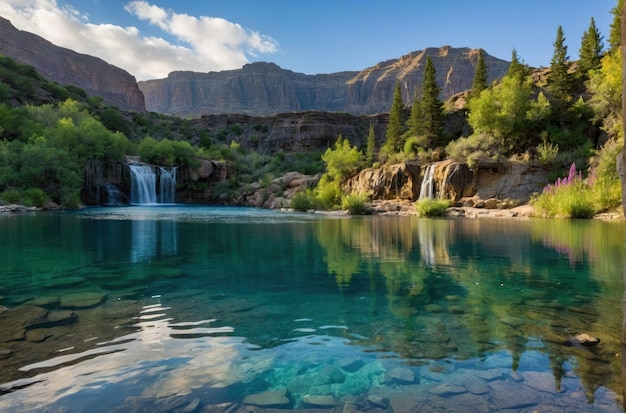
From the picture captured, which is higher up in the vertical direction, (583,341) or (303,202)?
(303,202)

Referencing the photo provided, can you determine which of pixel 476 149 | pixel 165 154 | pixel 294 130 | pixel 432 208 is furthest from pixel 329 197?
pixel 294 130

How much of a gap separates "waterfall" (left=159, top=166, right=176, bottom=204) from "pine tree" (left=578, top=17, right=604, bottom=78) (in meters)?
53.5

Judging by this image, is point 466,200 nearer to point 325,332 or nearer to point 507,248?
point 507,248

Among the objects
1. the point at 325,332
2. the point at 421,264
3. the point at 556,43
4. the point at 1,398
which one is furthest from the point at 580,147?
the point at 1,398

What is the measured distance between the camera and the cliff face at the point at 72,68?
131 m

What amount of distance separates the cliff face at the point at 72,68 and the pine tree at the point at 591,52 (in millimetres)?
138065

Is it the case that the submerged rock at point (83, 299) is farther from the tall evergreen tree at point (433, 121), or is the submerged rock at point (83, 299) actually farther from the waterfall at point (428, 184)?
the tall evergreen tree at point (433, 121)

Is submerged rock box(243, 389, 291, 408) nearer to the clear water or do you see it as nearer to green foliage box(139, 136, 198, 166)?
the clear water

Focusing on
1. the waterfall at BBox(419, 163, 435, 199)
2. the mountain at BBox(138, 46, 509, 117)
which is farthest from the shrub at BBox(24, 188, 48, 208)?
the mountain at BBox(138, 46, 509, 117)

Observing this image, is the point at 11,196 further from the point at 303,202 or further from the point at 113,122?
the point at 113,122

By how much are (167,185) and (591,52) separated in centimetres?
5580

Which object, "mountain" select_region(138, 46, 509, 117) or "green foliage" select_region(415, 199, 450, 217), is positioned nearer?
"green foliage" select_region(415, 199, 450, 217)

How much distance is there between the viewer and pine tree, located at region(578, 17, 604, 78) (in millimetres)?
45875

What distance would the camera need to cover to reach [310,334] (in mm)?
4844
